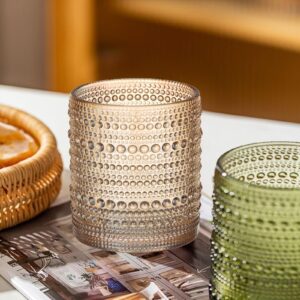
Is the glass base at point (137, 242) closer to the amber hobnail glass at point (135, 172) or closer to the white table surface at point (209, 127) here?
the amber hobnail glass at point (135, 172)

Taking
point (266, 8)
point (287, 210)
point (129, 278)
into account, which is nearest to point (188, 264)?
point (129, 278)

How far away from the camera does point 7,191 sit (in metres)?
0.83

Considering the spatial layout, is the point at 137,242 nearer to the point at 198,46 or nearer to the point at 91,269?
the point at 91,269

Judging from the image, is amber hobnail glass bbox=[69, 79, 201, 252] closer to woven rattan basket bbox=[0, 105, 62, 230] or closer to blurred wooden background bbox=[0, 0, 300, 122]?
woven rattan basket bbox=[0, 105, 62, 230]

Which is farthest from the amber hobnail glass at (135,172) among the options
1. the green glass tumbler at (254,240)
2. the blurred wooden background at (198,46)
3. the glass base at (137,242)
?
the blurred wooden background at (198,46)

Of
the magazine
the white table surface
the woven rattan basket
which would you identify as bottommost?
the magazine

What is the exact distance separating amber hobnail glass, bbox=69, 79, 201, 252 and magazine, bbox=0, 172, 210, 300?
0.02 metres

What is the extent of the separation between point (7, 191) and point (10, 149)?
0.26 ft

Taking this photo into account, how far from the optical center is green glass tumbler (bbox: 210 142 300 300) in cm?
63

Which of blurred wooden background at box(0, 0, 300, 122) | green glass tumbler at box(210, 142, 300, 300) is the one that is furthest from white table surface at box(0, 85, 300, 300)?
blurred wooden background at box(0, 0, 300, 122)

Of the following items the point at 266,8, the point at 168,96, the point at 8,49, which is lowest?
the point at 8,49

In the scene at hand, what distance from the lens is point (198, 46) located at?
256cm

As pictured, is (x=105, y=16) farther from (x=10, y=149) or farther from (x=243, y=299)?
(x=243, y=299)

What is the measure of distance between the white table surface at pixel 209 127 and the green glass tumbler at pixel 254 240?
0.29 metres
